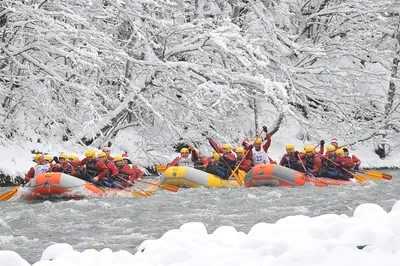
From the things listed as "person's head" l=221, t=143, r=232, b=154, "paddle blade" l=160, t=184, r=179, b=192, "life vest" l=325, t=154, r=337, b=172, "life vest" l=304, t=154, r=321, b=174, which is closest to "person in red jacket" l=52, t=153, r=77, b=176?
"paddle blade" l=160, t=184, r=179, b=192

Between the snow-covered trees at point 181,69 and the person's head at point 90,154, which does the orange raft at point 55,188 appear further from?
the snow-covered trees at point 181,69

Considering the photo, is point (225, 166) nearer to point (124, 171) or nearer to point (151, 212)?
point (124, 171)

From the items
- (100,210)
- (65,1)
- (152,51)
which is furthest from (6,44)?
(100,210)

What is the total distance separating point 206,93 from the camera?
18312mm

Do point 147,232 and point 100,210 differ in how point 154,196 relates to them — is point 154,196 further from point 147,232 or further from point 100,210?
point 147,232

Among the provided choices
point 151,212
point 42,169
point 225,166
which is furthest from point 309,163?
point 42,169

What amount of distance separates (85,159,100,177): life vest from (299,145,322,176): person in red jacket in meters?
5.17

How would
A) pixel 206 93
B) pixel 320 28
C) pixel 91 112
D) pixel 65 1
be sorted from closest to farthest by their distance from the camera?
pixel 91 112 < pixel 65 1 < pixel 206 93 < pixel 320 28

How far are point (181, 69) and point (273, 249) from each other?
44.0 ft

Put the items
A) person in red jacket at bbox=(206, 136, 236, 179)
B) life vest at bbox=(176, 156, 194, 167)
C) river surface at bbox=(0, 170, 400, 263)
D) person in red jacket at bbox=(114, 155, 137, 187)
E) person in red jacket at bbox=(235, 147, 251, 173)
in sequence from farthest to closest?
life vest at bbox=(176, 156, 194, 167) < person in red jacket at bbox=(235, 147, 251, 173) < person in red jacket at bbox=(206, 136, 236, 179) < person in red jacket at bbox=(114, 155, 137, 187) < river surface at bbox=(0, 170, 400, 263)

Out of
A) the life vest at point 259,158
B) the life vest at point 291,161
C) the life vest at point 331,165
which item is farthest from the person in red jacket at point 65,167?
the life vest at point 331,165

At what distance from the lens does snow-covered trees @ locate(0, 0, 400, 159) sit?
16312mm

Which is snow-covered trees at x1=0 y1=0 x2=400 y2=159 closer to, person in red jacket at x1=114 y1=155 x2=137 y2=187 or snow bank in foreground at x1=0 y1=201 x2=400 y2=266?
person in red jacket at x1=114 y1=155 x2=137 y2=187

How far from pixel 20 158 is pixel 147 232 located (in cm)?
913
